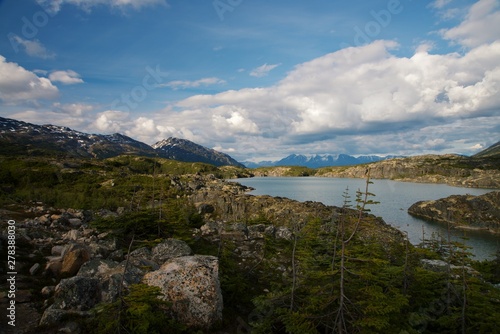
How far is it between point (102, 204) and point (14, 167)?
176ft

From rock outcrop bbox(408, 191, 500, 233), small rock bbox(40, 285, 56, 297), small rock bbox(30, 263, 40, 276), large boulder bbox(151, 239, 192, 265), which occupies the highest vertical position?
large boulder bbox(151, 239, 192, 265)

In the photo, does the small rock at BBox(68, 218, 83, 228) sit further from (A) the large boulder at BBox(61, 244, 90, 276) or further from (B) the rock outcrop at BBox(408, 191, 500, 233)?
(B) the rock outcrop at BBox(408, 191, 500, 233)

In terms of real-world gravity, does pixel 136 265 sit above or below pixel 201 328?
above

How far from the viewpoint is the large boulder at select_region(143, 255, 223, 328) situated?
1032 centimetres

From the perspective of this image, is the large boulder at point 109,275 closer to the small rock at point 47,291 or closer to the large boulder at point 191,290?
the large boulder at point 191,290

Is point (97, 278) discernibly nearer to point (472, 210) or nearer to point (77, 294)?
point (77, 294)

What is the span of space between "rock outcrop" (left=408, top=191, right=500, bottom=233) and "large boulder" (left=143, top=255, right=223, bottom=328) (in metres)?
63.7

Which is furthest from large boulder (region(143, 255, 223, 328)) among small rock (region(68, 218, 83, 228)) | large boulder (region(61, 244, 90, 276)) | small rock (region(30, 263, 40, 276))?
small rock (region(68, 218, 83, 228))

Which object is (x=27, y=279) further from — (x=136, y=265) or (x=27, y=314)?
(x=136, y=265)

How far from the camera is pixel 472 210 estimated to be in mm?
68625

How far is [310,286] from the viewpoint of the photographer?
10.0 meters

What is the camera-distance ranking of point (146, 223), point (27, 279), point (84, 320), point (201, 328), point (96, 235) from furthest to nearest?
1. point (96, 235)
2. point (146, 223)
3. point (27, 279)
4. point (201, 328)
5. point (84, 320)

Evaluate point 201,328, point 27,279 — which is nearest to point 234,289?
point 201,328

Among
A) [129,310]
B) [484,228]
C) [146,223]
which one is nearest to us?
[129,310]
